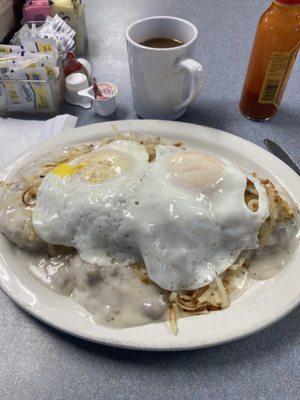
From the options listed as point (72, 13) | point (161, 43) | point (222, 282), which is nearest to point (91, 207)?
point (222, 282)

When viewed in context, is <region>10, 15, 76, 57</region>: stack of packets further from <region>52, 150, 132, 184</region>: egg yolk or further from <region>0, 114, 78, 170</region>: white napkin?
<region>52, 150, 132, 184</region>: egg yolk

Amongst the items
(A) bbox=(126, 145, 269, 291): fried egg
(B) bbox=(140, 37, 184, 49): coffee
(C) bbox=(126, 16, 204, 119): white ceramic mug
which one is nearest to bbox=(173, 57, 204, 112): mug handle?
(C) bbox=(126, 16, 204, 119): white ceramic mug

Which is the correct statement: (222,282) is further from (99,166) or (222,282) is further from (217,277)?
(99,166)

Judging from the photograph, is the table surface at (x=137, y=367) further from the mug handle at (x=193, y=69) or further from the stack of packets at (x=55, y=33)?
the stack of packets at (x=55, y=33)

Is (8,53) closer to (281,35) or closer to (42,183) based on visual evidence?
(42,183)

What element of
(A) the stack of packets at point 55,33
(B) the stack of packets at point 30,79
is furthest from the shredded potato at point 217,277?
(A) the stack of packets at point 55,33
